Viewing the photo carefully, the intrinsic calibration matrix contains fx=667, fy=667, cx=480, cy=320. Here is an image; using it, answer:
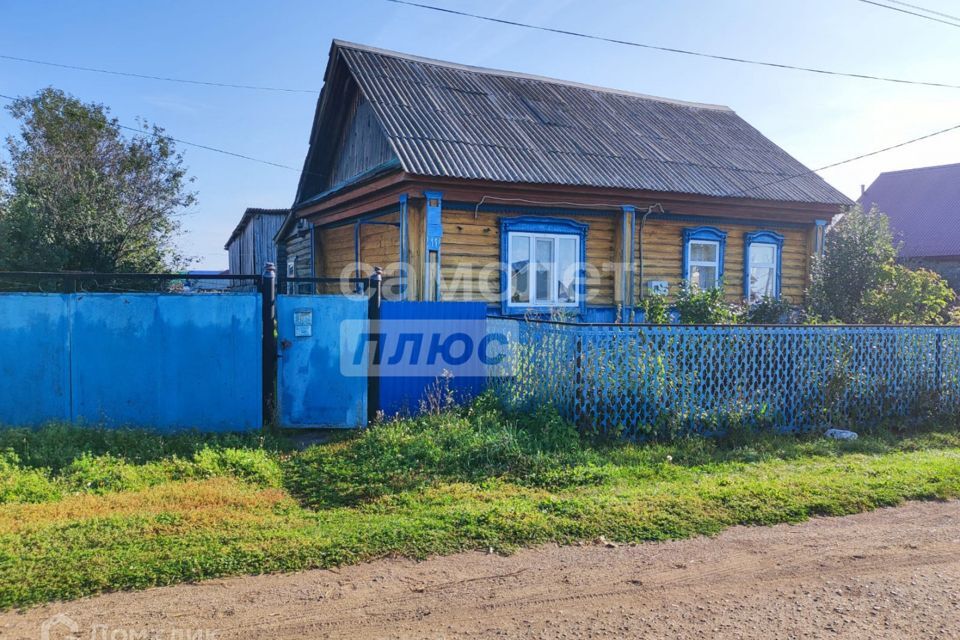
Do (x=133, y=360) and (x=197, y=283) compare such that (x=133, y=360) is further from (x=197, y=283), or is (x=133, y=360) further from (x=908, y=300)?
(x=197, y=283)

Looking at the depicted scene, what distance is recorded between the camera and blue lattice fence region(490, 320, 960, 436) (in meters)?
7.45

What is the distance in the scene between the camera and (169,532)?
4617 millimetres

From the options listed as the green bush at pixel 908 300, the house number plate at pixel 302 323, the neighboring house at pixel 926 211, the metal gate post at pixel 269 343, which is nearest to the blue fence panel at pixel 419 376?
the house number plate at pixel 302 323

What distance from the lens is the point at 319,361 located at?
780 cm

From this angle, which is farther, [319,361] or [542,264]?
[542,264]

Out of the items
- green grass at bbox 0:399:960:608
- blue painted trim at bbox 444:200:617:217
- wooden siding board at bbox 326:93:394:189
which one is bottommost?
green grass at bbox 0:399:960:608

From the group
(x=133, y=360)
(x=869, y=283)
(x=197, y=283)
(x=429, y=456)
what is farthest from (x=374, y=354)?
(x=197, y=283)

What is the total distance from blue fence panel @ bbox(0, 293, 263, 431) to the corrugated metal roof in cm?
450

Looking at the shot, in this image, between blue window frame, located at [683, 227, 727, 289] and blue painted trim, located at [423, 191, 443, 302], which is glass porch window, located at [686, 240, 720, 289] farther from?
blue painted trim, located at [423, 191, 443, 302]

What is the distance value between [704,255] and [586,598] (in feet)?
38.0

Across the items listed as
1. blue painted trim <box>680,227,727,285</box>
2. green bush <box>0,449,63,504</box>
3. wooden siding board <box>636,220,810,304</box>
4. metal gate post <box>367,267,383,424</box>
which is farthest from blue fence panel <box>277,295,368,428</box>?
blue painted trim <box>680,227,727,285</box>

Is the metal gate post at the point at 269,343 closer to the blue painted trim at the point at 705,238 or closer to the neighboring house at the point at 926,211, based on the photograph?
the blue painted trim at the point at 705,238

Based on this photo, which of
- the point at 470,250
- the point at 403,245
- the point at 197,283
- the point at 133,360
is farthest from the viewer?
the point at 197,283

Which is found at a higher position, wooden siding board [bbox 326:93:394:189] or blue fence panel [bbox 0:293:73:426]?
wooden siding board [bbox 326:93:394:189]
